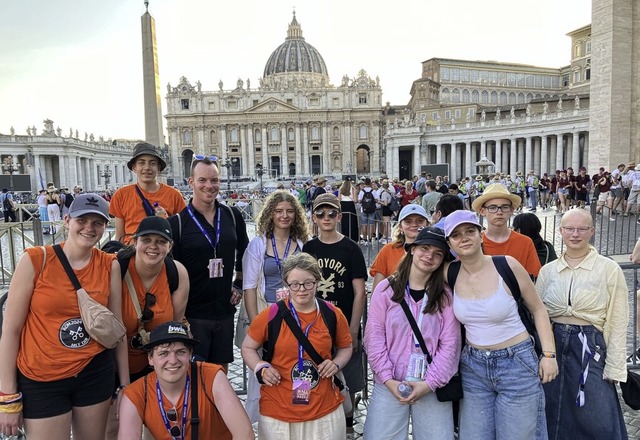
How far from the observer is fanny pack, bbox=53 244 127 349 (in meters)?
2.58

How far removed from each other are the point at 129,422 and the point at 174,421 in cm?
23

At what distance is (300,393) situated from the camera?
286 cm

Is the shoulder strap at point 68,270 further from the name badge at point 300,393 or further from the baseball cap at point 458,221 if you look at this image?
the baseball cap at point 458,221

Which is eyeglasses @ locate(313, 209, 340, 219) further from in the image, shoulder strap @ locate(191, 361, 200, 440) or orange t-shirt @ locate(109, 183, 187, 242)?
shoulder strap @ locate(191, 361, 200, 440)

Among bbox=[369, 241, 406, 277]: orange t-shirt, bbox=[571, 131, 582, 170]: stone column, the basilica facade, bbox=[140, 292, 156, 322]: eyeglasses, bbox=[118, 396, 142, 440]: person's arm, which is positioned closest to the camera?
bbox=[118, 396, 142, 440]: person's arm

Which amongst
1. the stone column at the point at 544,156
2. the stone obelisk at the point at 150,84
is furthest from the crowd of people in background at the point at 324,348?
the stone column at the point at 544,156

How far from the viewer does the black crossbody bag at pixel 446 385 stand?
289 centimetres

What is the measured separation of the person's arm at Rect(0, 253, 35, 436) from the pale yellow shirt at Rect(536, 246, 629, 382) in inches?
128

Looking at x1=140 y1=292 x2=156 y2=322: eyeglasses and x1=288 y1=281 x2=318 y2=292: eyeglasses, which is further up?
x1=288 y1=281 x2=318 y2=292: eyeglasses

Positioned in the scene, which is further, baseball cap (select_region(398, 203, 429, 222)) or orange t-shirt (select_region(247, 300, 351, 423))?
baseball cap (select_region(398, 203, 429, 222))

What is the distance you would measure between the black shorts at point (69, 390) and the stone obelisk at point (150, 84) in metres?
18.6

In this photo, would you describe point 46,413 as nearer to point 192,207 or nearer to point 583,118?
point 192,207

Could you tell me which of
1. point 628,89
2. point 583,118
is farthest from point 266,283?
point 583,118

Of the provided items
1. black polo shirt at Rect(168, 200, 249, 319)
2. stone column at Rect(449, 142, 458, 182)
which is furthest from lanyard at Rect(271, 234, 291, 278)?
stone column at Rect(449, 142, 458, 182)
